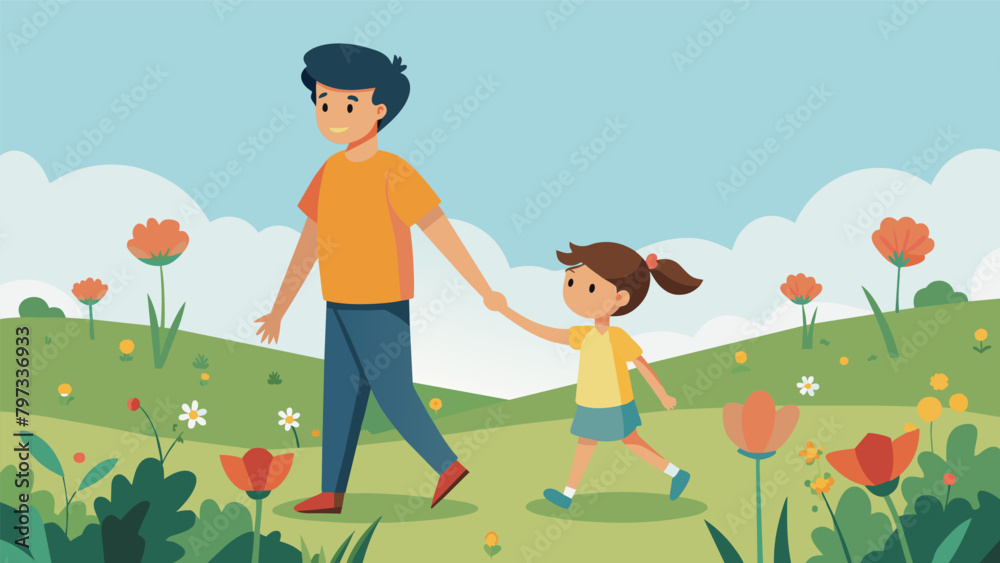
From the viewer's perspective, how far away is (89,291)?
7.96 meters

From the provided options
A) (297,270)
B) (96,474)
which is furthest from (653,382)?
(96,474)

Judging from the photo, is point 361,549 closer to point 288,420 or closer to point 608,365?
point 608,365

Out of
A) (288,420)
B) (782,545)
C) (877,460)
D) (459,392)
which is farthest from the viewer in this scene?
(459,392)

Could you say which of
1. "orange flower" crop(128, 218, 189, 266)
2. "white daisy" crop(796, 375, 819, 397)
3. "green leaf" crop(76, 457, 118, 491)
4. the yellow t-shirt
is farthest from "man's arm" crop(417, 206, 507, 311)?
"white daisy" crop(796, 375, 819, 397)

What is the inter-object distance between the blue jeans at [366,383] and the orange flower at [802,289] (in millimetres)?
3889

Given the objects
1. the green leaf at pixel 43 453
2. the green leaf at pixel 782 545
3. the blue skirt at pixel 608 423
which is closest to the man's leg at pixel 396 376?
the blue skirt at pixel 608 423

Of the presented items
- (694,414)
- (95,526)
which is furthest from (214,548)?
(694,414)

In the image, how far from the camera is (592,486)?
5695mm

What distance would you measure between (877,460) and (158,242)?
17.8 ft

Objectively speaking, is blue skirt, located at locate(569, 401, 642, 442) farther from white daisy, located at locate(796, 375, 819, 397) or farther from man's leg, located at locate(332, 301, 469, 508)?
white daisy, located at locate(796, 375, 819, 397)

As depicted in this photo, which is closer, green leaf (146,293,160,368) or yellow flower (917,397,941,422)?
yellow flower (917,397,941,422)

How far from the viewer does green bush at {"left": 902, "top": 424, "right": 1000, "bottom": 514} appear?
4.68 metres

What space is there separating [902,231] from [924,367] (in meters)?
1.10

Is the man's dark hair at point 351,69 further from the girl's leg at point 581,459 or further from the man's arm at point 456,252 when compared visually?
the girl's leg at point 581,459
